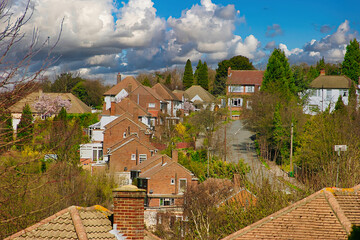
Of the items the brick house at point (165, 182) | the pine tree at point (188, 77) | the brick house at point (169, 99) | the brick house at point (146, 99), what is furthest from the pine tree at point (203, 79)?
the brick house at point (165, 182)

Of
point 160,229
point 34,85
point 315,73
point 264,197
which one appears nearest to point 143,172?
point 160,229

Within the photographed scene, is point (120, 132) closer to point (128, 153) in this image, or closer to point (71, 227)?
point (128, 153)

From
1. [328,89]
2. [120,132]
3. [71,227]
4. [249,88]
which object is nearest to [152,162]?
[120,132]

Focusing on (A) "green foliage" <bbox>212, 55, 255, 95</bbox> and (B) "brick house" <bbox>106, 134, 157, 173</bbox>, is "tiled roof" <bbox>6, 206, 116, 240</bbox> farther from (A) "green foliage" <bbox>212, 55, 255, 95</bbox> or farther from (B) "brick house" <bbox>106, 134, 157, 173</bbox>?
(A) "green foliage" <bbox>212, 55, 255, 95</bbox>

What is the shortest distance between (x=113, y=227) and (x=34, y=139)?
9.37ft

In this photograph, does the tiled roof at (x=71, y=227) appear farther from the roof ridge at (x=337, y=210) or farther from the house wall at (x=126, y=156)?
the house wall at (x=126, y=156)

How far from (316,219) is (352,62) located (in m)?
63.9

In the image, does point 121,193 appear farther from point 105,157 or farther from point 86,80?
point 86,80

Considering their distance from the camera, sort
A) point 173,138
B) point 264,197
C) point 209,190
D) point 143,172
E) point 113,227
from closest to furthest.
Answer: point 113,227
point 264,197
point 209,190
point 143,172
point 173,138

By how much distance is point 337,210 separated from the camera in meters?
11.0

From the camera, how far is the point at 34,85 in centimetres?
715

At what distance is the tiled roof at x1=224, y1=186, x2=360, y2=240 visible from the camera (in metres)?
10.7

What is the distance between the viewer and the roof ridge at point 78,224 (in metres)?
8.55

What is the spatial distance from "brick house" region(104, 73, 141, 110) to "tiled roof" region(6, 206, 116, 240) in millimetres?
57421
